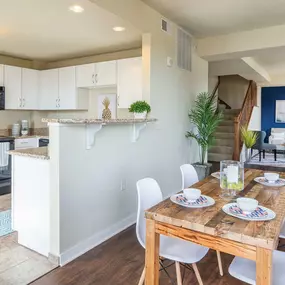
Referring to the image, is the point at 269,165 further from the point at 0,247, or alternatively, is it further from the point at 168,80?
the point at 0,247

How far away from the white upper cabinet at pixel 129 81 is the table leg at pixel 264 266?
315 centimetres

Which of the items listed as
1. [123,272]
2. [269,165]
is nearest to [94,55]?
[123,272]

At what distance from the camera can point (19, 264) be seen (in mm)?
2361

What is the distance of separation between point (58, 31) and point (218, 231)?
11.6 feet

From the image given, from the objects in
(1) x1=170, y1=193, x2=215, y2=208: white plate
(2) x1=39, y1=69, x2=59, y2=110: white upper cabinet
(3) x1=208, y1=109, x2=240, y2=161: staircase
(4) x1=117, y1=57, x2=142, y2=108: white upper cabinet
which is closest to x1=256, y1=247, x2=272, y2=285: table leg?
(1) x1=170, y1=193, x2=215, y2=208: white plate

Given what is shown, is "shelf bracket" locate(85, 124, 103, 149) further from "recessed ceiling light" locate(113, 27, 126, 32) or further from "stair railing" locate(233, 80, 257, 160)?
"stair railing" locate(233, 80, 257, 160)

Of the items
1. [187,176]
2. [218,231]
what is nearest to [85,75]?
[187,176]

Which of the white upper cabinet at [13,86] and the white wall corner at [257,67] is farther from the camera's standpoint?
the white wall corner at [257,67]

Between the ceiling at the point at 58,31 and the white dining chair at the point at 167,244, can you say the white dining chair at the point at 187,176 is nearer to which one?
the white dining chair at the point at 167,244

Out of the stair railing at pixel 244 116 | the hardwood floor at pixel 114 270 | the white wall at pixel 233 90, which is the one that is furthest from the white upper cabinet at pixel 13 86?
the white wall at pixel 233 90

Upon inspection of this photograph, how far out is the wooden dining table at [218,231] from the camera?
1.27m

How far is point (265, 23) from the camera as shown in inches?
152

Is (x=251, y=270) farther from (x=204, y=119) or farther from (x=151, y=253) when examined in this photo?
(x=204, y=119)

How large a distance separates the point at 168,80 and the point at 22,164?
7.40 feet
